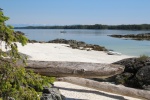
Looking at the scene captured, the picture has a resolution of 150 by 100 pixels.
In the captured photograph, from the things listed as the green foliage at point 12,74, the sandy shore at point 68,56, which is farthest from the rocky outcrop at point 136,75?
the green foliage at point 12,74

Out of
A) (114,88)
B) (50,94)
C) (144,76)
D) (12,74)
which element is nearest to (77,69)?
(114,88)

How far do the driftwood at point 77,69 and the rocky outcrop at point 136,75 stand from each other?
3139 mm

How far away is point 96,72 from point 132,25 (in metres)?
195

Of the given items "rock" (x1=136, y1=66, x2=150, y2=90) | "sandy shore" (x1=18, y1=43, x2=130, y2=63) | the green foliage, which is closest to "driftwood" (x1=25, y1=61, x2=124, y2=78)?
"rock" (x1=136, y1=66, x2=150, y2=90)

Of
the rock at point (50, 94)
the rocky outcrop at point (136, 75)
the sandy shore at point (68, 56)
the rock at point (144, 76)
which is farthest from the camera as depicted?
the sandy shore at point (68, 56)

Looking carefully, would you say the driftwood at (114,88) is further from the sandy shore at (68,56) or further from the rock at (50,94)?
the sandy shore at (68,56)

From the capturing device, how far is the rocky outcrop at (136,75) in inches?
473

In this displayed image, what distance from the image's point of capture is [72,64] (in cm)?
929

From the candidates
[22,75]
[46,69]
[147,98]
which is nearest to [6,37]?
[22,75]

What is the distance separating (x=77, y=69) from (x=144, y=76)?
164 inches

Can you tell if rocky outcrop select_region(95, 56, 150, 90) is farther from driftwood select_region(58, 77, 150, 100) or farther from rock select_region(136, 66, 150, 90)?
driftwood select_region(58, 77, 150, 100)

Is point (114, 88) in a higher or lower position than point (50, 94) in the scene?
lower

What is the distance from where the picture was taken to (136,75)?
12.4 meters

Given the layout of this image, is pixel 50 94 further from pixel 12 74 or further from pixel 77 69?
pixel 12 74
